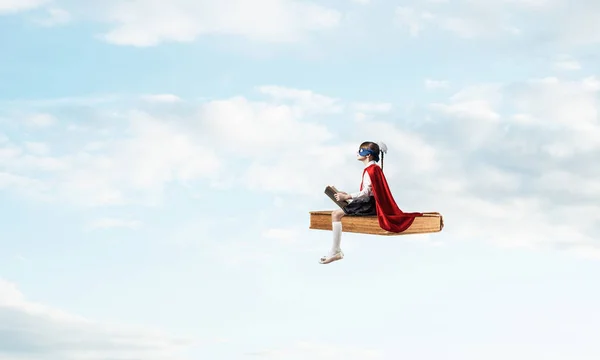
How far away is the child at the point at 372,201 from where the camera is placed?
47.2 ft

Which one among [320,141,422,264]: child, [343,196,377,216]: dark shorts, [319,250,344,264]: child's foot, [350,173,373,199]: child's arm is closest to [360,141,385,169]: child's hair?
[320,141,422,264]: child

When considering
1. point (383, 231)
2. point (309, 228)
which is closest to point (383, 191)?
point (383, 231)

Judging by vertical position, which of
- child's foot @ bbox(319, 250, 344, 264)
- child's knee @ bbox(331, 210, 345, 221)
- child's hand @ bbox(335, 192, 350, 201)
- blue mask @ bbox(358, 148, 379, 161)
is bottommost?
child's foot @ bbox(319, 250, 344, 264)

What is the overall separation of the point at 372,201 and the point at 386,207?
29cm

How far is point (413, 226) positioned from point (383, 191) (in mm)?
820

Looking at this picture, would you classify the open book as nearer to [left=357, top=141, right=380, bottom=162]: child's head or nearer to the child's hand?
the child's hand

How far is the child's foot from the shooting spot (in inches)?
560

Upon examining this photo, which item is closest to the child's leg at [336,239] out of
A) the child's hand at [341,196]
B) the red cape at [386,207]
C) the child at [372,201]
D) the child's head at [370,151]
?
the child at [372,201]

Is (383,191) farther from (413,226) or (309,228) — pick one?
(309,228)

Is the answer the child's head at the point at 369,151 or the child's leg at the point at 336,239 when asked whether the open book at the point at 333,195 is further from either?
the child's head at the point at 369,151

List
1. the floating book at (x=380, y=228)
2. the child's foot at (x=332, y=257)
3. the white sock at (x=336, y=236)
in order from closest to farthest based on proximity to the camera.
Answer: the child's foot at (x=332, y=257)
the white sock at (x=336, y=236)
the floating book at (x=380, y=228)

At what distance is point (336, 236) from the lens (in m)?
14.4

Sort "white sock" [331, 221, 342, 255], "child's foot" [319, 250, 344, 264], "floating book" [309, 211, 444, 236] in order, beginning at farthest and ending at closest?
"floating book" [309, 211, 444, 236] < "white sock" [331, 221, 342, 255] < "child's foot" [319, 250, 344, 264]

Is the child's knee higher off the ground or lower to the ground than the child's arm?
lower
